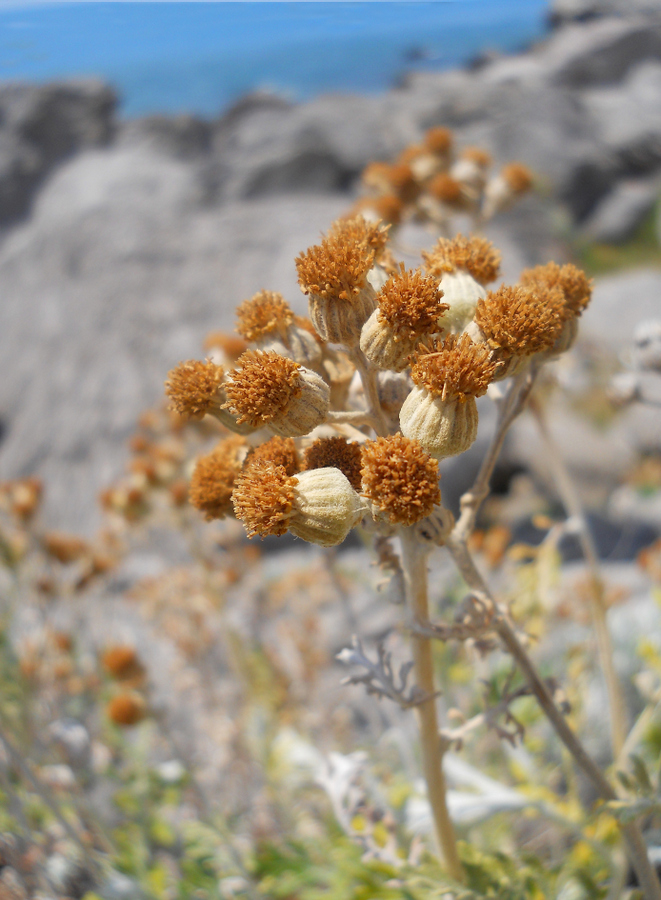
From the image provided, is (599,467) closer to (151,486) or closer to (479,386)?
(151,486)

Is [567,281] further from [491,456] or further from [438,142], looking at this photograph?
[438,142]

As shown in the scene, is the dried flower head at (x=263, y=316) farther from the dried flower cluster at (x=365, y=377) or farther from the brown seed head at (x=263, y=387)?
the brown seed head at (x=263, y=387)

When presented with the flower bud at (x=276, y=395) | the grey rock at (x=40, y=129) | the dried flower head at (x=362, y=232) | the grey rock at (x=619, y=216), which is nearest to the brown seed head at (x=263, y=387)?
the flower bud at (x=276, y=395)

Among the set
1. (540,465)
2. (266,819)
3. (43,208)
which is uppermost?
(43,208)

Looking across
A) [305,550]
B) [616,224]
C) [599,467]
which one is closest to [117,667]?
[305,550]

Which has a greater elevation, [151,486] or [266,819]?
[151,486]

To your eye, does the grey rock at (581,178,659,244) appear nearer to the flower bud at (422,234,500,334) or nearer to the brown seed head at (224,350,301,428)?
the flower bud at (422,234,500,334)

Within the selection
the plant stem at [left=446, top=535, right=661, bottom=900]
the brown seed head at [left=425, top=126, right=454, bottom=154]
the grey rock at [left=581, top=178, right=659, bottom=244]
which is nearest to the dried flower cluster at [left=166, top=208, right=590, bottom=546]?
the plant stem at [left=446, top=535, right=661, bottom=900]
